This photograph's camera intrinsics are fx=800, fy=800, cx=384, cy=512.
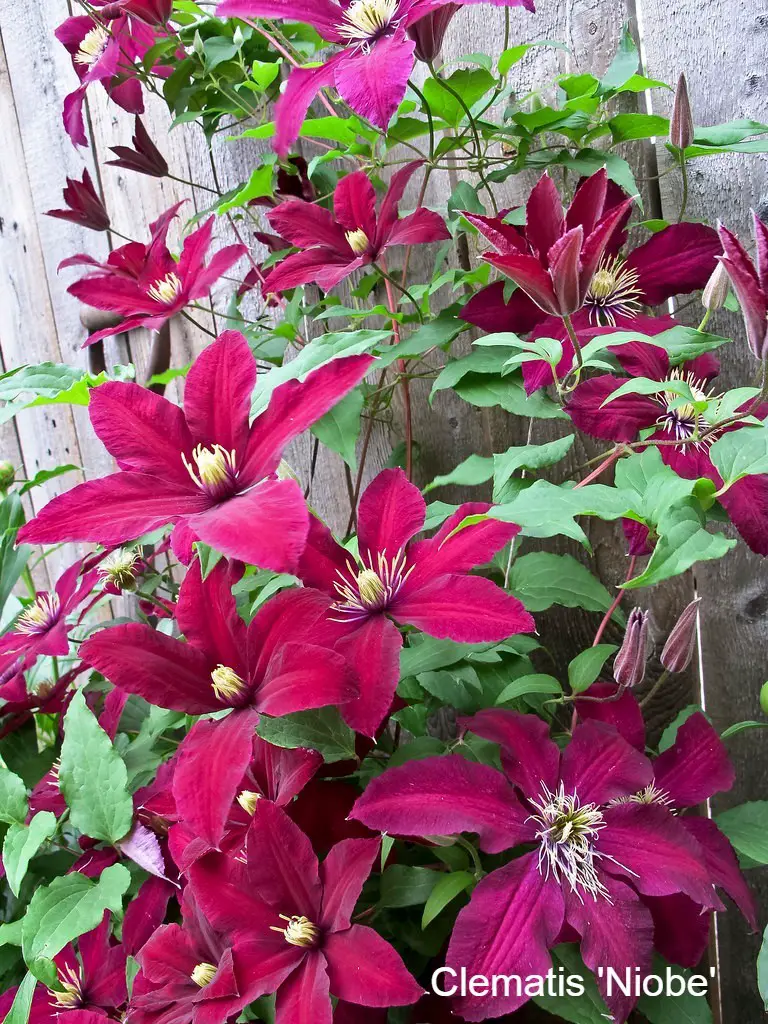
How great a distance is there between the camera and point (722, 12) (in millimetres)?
754

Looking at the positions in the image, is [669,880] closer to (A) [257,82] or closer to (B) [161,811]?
(B) [161,811]

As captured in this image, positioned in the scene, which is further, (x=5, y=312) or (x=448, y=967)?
(x=5, y=312)

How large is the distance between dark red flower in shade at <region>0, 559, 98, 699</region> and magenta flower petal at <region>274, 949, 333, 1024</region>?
1.32 feet

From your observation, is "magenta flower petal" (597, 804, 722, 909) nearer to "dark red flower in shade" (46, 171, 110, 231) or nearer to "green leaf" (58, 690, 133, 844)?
"green leaf" (58, 690, 133, 844)

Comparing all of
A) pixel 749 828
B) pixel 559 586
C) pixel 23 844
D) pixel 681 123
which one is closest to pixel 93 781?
pixel 23 844

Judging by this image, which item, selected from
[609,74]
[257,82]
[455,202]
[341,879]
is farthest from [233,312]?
[341,879]

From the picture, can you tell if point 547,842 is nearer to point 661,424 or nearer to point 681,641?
point 681,641

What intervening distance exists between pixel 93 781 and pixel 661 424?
1.61ft

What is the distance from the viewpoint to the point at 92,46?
2.92ft

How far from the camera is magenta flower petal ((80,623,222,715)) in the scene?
443 mm

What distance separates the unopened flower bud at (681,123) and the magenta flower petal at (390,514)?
0.38 m

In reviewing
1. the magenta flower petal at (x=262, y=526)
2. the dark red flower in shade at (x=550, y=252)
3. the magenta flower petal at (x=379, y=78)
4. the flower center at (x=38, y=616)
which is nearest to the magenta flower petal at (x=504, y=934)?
the magenta flower petal at (x=262, y=526)

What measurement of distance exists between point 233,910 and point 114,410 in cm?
29

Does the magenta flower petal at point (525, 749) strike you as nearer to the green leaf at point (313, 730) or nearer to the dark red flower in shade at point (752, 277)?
the green leaf at point (313, 730)
